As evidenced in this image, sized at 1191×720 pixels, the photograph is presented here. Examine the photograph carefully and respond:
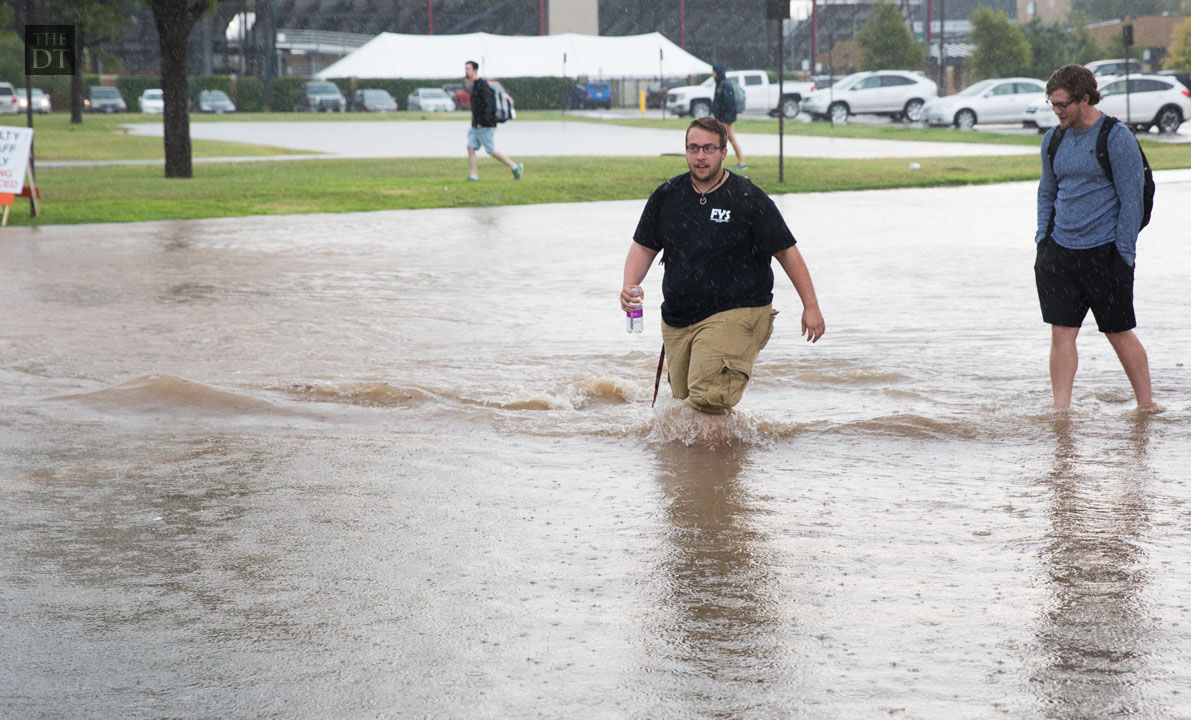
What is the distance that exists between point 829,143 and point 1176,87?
9.54 m

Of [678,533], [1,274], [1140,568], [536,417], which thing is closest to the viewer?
[1140,568]

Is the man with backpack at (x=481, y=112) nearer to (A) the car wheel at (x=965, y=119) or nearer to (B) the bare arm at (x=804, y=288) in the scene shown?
(B) the bare arm at (x=804, y=288)

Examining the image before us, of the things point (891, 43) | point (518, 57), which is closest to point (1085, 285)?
point (518, 57)

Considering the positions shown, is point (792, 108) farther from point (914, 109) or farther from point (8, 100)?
point (8, 100)

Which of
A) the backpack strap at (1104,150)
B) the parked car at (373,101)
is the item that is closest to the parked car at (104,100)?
the parked car at (373,101)

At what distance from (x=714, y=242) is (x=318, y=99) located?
6416 centimetres

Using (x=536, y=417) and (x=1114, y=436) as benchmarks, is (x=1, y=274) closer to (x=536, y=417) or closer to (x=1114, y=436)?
(x=536, y=417)

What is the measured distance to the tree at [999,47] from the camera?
5469 cm

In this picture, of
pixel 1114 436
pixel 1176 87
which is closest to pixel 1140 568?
pixel 1114 436

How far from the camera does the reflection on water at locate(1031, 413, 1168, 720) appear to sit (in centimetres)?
373

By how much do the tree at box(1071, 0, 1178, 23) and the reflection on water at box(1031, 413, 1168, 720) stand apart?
100171mm

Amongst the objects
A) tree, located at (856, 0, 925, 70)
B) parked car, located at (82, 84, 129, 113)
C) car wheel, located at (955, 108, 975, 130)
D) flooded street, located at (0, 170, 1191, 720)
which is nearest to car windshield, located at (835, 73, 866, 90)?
car wheel, located at (955, 108, 975, 130)

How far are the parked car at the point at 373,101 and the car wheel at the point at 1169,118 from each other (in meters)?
40.1

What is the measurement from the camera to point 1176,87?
3709 centimetres
